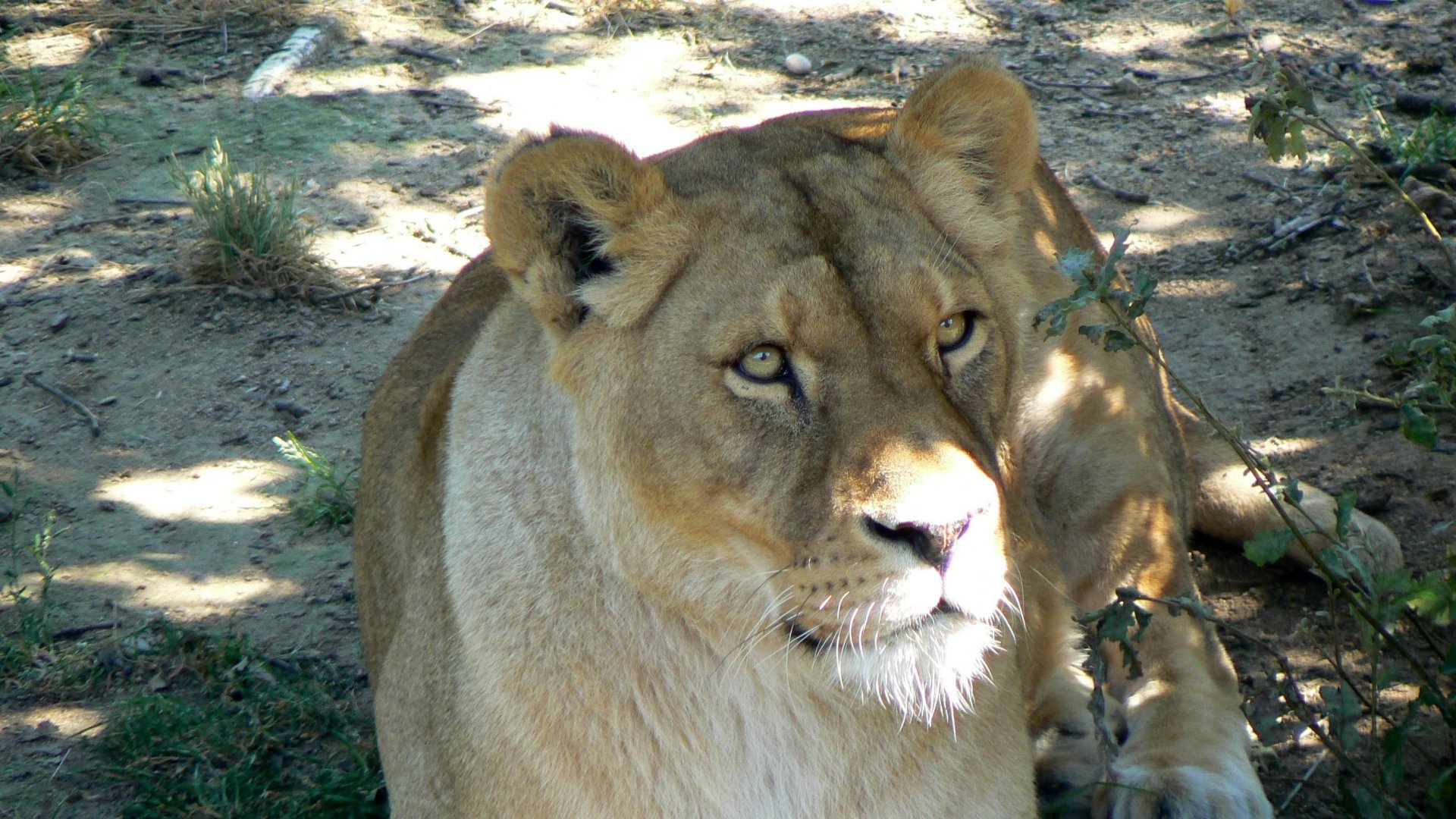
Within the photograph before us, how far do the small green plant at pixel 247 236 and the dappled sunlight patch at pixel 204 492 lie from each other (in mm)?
996

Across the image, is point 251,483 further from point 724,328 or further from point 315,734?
point 724,328

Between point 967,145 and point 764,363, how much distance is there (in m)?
0.76

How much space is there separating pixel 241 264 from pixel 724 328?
3.56 meters

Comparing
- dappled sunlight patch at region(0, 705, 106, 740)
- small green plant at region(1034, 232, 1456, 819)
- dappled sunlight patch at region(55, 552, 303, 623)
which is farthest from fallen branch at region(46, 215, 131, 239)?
small green plant at region(1034, 232, 1456, 819)

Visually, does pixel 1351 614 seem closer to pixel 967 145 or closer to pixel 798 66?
pixel 967 145

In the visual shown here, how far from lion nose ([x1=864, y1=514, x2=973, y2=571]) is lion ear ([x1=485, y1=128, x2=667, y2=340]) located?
66 centimetres

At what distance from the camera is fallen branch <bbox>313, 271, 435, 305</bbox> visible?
212 inches

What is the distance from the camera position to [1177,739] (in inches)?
132

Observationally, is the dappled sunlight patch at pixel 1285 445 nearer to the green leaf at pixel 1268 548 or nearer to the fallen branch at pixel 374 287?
the green leaf at pixel 1268 548

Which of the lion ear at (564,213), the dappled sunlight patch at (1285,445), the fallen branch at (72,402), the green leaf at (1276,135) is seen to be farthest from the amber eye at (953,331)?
the fallen branch at (72,402)

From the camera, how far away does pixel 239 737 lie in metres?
3.62

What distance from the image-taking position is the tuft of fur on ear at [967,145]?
2.69 m

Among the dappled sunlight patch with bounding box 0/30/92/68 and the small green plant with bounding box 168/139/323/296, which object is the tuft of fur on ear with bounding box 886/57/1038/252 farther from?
the dappled sunlight patch with bounding box 0/30/92/68

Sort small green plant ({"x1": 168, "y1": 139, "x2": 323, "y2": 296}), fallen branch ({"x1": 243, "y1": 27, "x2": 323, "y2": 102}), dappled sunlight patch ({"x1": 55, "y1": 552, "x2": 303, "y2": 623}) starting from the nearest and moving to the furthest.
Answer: dappled sunlight patch ({"x1": 55, "y1": 552, "x2": 303, "y2": 623}) < small green plant ({"x1": 168, "y1": 139, "x2": 323, "y2": 296}) < fallen branch ({"x1": 243, "y1": 27, "x2": 323, "y2": 102})
